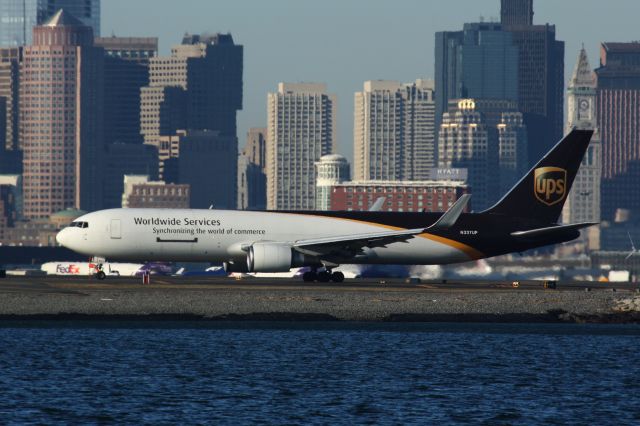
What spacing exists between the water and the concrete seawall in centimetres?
103

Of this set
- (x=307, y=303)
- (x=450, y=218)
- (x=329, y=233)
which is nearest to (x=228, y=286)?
(x=329, y=233)

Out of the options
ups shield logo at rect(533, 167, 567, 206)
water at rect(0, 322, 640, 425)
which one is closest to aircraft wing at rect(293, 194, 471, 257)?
ups shield logo at rect(533, 167, 567, 206)

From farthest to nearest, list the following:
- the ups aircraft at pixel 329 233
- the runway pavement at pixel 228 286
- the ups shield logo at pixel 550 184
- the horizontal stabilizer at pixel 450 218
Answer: the ups shield logo at pixel 550 184, the ups aircraft at pixel 329 233, the horizontal stabilizer at pixel 450 218, the runway pavement at pixel 228 286

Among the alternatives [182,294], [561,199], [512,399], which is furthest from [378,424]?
[561,199]

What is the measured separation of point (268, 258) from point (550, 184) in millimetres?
22076

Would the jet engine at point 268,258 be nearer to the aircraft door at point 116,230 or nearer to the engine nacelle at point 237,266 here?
the engine nacelle at point 237,266

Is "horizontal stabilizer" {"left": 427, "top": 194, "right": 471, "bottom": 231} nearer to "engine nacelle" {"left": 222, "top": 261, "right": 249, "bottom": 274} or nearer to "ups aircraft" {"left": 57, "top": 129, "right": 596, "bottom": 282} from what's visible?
"ups aircraft" {"left": 57, "top": 129, "right": 596, "bottom": 282}

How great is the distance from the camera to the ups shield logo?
4114 inches

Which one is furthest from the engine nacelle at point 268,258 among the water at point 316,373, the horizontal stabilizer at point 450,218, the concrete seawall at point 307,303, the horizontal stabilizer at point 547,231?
the horizontal stabilizer at point 547,231

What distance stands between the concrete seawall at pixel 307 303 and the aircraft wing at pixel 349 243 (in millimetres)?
3615

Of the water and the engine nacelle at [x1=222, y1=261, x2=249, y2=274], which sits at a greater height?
the engine nacelle at [x1=222, y1=261, x2=249, y2=274]

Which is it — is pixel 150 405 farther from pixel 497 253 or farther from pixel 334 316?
pixel 497 253

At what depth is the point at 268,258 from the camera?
314ft

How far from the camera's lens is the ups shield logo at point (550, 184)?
10450cm
